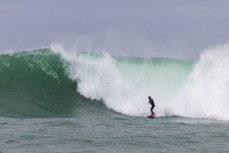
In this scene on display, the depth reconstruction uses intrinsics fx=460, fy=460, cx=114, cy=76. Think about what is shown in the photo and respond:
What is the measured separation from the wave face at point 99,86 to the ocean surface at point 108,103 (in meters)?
0.04

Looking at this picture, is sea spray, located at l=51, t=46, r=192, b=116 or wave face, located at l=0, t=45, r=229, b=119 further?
sea spray, located at l=51, t=46, r=192, b=116

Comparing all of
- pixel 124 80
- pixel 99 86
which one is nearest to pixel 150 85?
pixel 124 80

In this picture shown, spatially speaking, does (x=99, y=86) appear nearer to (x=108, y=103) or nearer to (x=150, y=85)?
(x=108, y=103)

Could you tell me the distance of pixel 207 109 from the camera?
72.2ft

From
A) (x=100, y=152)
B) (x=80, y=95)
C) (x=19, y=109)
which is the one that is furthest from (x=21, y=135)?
(x=80, y=95)

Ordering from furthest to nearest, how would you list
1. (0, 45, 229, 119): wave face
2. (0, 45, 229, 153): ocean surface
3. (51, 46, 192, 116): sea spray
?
(51, 46, 192, 116): sea spray
(0, 45, 229, 119): wave face
(0, 45, 229, 153): ocean surface

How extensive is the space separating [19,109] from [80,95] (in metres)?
4.65

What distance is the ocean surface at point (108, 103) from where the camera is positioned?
1245 centimetres

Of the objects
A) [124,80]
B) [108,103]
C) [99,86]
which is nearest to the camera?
[108,103]

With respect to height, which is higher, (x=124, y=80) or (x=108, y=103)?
(x=124, y=80)

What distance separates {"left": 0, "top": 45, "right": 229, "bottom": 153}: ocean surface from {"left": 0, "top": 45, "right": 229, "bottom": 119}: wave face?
1.4 inches

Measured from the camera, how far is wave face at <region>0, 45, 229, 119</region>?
2112 cm

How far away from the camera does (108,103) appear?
22.8m

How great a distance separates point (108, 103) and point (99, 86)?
5.57 feet
